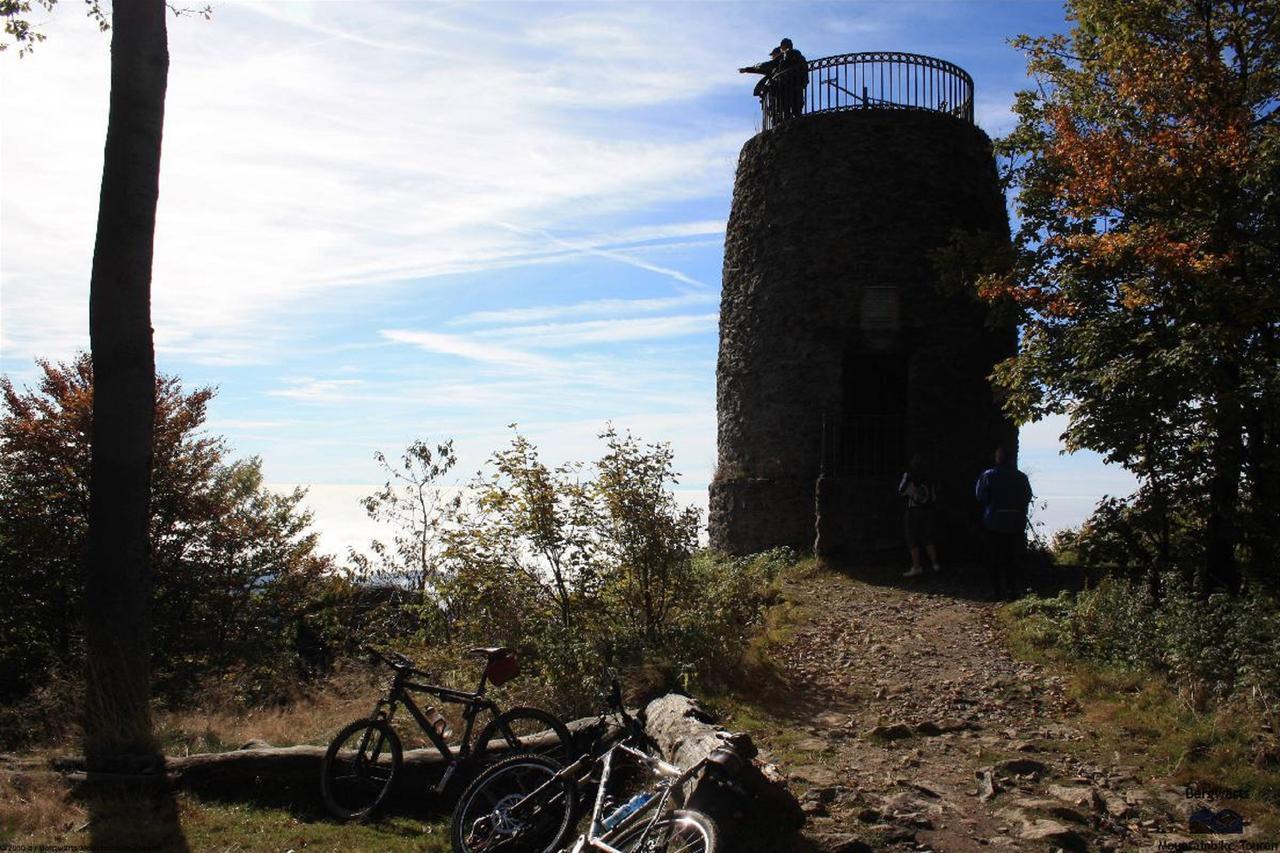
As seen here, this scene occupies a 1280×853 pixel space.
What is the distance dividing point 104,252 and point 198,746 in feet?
14.0

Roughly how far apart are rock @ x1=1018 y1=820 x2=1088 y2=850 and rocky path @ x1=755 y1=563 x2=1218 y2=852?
0.01 m

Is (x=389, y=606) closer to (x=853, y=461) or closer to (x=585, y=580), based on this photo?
(x=585, y=580)

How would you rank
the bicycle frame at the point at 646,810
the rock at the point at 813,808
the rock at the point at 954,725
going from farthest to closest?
the rock at the point at 954,725
the rock at the point at 813,808
the bicycle frame at the point at 646,810

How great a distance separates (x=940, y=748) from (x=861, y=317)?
30.4ft

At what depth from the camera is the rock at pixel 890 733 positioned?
27.6 feet

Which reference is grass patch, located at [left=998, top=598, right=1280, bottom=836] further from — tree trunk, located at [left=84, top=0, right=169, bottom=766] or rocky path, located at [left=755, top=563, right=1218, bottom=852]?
tree trunk, located at [left=84, top=0, right=169, bottom=766]

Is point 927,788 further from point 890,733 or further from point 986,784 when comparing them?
point 890,733

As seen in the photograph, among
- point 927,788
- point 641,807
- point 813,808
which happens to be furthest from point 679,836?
point 927,788

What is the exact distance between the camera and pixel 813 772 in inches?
292

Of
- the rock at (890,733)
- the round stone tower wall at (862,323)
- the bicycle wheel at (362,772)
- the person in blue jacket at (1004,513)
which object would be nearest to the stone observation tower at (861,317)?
the round stone tower wall at (862,323)

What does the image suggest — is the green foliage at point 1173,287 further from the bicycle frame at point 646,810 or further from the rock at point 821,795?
the bicycle frame at point 646,810

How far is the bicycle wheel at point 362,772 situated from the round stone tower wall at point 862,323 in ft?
31.0

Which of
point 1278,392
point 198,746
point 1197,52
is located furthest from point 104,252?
point 1197,52

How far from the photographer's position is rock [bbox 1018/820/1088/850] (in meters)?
6.15
